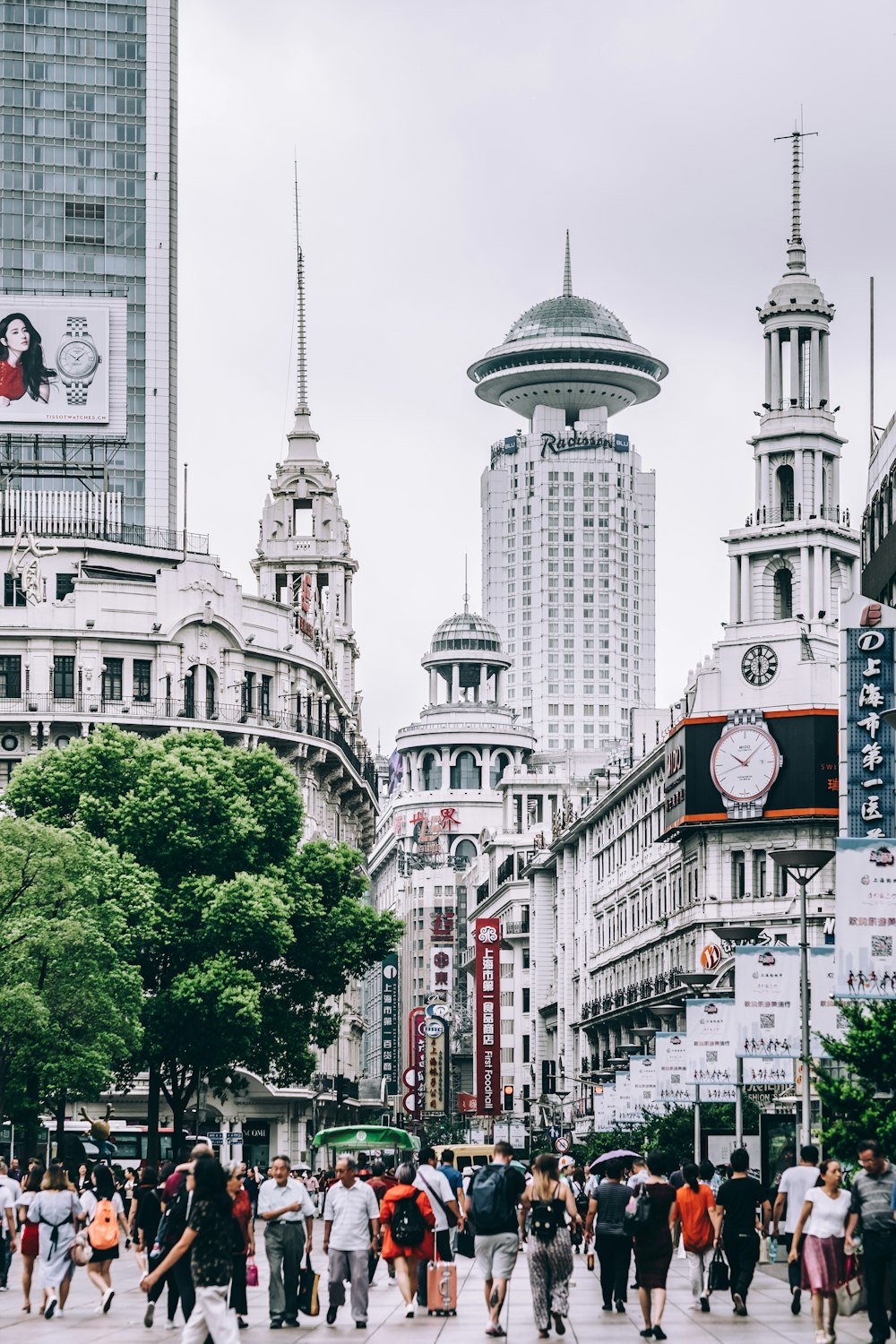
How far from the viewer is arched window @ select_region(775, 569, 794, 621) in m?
123

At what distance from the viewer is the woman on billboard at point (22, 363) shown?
110 metres

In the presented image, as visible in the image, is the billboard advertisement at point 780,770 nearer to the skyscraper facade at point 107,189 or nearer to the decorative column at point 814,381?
the decorative column at point 814,381

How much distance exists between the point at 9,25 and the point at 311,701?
39632mm

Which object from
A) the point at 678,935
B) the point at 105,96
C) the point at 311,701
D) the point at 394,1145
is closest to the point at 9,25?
the point at 105,96

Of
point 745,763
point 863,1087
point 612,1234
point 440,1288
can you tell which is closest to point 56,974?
point 863,1087

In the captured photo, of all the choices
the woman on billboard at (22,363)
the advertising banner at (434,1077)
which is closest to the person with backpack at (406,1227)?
the woman on billboard at (22,363)

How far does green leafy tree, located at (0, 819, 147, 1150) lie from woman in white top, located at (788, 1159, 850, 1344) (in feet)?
121

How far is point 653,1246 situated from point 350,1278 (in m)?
4.04

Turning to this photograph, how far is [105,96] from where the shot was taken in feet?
408

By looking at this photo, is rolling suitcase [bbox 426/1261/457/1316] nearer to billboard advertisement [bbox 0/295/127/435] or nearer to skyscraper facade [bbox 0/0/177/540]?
billboard advertisement [bbox 0/295/127/435]

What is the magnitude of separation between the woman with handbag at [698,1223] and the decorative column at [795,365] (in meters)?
93.3

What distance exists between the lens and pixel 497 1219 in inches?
1105

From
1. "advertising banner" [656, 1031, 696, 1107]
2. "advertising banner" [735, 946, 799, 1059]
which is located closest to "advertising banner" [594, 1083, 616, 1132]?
"advertising banner" [656, 1031, 696, 1107]

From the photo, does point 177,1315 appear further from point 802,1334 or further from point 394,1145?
point 394,1145
